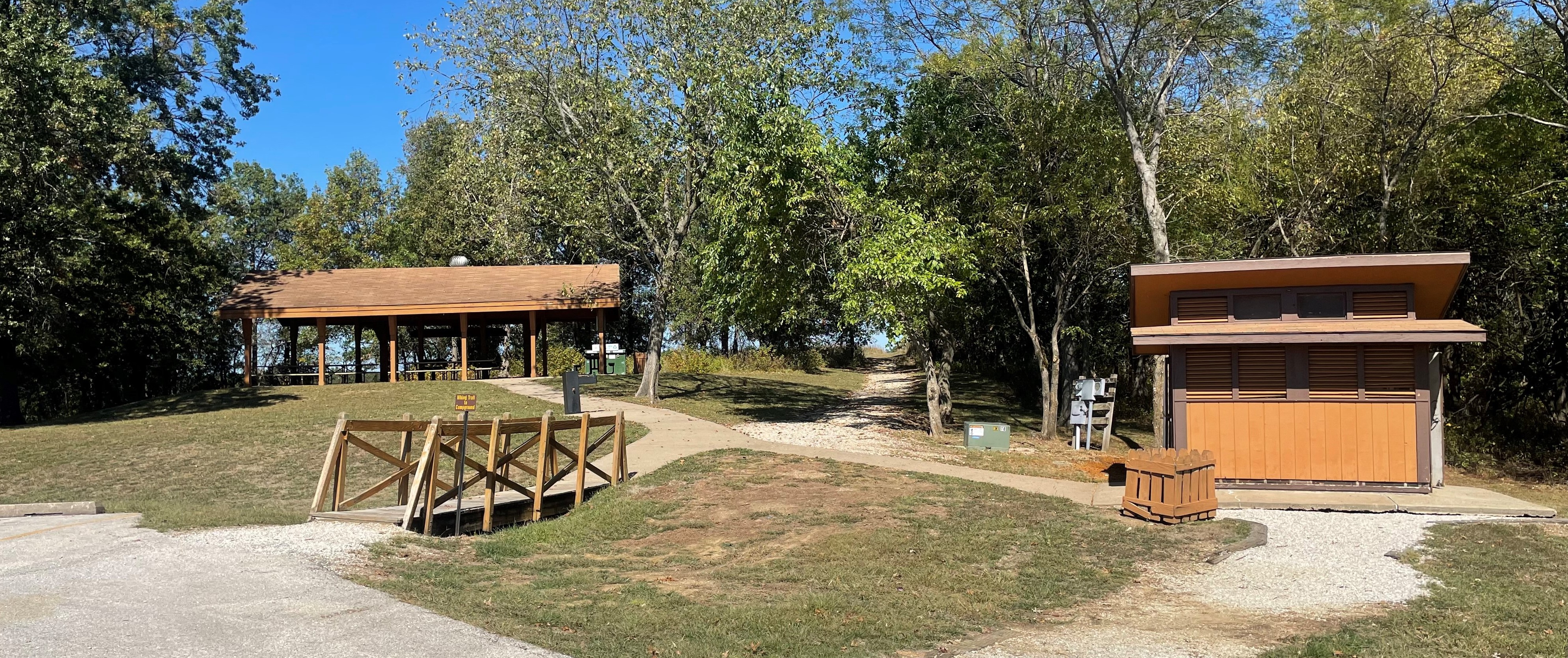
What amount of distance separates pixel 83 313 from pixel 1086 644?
31.0 metres

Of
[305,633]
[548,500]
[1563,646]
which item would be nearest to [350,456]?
[548,500]

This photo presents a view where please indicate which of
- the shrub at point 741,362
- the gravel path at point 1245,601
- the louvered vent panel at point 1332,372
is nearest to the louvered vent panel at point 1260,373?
the louvered vent panel at point 1332,372

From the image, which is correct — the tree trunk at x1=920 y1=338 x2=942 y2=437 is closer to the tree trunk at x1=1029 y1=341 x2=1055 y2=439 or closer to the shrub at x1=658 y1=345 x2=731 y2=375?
the tree trunk at x1=1029 y1=341 x2=1055 y2=439

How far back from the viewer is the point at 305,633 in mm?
6676

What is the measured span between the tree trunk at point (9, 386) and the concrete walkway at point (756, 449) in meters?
16.6

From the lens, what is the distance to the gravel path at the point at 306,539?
9547 millimetres

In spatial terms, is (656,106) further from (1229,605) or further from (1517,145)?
(1229,605)

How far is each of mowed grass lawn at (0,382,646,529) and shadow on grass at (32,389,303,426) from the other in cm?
8

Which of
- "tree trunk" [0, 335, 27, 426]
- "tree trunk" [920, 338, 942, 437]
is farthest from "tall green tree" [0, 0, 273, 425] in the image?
"tree trunk" [920, 338, 942, 437]

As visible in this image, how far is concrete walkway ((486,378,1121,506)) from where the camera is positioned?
14781 mm

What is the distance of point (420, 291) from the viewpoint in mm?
34594

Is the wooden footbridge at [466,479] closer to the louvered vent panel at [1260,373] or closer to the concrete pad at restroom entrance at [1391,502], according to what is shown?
the concrete pad at restroom entrance at [1391,502]

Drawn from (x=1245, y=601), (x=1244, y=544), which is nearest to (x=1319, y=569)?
(x=1244, y=544)

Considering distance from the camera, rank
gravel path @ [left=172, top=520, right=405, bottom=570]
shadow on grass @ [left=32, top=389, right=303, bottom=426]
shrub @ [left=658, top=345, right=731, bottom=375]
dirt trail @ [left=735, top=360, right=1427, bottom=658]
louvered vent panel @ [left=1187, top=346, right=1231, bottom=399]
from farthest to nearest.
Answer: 1. shrub @ [left=658, top=345, right=731, bottom=375]
2. shadow on grass @ [left=32, top=389, right=303, bottom=426]
3. louvered vent panel @ [left=1187, top=346, right=1231, bottom=399]
4. gravel path @ [left=172, top=520, right=405, bottom=570]
5. dirt trail @ [left=735, top=360, right=1427, bottom=658]
